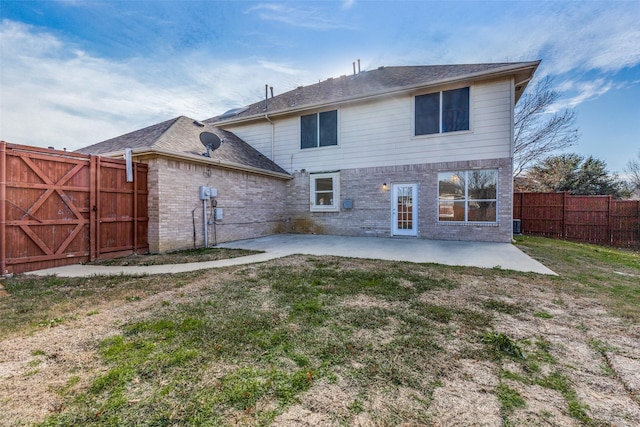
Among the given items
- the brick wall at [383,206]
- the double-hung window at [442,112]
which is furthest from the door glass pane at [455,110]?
the brick wall at [383,206]

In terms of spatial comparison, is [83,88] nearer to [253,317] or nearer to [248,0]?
[248,0]

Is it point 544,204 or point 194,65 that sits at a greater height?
point 194,65

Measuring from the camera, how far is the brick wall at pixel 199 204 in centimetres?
743

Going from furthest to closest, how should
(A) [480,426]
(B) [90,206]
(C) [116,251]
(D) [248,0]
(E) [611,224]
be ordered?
(E) [611,224] < (D) [248,0] < (C) [116,251] < (B) [90,206] < (A) [480,426]

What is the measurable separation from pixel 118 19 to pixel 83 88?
8.73ft

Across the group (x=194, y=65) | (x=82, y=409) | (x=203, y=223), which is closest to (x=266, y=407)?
(x=82, y=409)

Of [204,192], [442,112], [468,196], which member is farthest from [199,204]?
[468,196]

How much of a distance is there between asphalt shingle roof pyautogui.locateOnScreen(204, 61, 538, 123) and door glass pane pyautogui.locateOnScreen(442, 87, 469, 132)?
0.60 m

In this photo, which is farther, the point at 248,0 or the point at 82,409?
the point at 248,0

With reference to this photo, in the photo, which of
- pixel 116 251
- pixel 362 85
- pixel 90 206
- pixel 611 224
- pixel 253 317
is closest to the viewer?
pixel 253 317

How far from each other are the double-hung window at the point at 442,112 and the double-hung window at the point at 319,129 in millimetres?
3292

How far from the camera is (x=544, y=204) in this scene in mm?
12172

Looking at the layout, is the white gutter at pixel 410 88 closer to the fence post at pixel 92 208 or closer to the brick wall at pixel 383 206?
the brick wall at pixel 383 206

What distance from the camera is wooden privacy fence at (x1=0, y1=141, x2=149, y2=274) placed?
524cm
